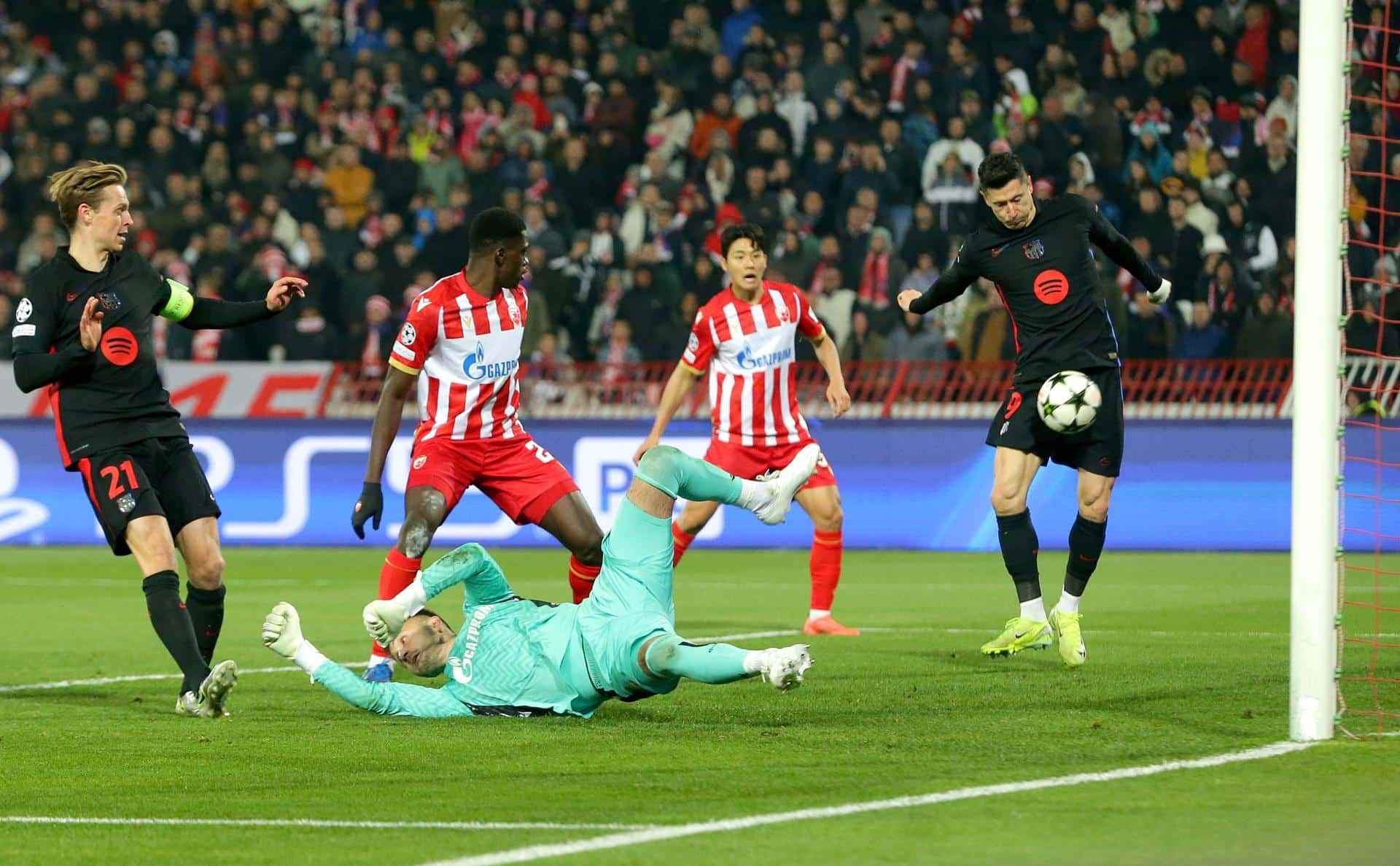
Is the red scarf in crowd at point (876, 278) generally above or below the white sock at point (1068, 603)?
above

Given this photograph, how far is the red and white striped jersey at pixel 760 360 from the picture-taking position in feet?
38.3

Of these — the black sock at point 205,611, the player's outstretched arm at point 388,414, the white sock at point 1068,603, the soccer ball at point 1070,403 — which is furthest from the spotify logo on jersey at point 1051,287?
the black sock at point 205,611

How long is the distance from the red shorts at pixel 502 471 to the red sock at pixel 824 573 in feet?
8.48

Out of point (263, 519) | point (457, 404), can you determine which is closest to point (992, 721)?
point (457, 404)

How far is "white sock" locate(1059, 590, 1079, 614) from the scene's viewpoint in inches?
362

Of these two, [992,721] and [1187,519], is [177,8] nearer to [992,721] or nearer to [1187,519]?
[1187,519]

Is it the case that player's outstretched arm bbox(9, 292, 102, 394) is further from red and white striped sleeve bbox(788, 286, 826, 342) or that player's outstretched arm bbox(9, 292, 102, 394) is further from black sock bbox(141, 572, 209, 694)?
red and white striped sleeve bbox(788, 286, 826, 342)

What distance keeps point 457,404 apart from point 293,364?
428 inches

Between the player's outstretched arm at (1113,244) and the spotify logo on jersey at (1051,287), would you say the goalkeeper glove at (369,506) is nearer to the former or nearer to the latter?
the spotify logo on jersey at (1051,287)

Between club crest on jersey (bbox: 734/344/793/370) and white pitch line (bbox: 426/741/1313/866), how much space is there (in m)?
5.58

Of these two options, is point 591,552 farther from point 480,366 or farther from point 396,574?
point 480,366

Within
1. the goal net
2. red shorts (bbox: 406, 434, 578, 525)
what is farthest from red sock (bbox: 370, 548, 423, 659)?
the goal net

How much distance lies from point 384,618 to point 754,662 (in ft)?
5.26

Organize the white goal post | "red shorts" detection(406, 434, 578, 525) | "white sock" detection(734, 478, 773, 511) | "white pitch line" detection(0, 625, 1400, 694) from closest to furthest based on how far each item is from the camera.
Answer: the white goal post → "white sock" detection(734, 478, 773, 511) → "red shorts" detection(406, 434, 578, 525) → "white pitch line" detection(0, 625, 1400, 694)
